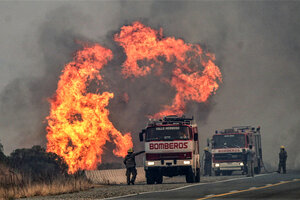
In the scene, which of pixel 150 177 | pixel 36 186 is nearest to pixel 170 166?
pixel 150 177

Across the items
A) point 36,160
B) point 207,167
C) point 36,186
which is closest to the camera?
point 36,186

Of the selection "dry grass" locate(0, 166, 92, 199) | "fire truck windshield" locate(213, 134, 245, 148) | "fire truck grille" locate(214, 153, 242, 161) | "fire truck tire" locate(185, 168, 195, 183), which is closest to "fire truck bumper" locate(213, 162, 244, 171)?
"fire truck grille" locate(214, 153, 242, 161)

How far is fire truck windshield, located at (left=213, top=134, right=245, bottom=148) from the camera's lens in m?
41.2

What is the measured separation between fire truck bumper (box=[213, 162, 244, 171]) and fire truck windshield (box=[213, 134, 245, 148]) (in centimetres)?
116

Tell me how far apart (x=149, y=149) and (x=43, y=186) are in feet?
23.2

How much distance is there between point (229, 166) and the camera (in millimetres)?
41344

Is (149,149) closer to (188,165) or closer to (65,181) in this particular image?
(188,165)

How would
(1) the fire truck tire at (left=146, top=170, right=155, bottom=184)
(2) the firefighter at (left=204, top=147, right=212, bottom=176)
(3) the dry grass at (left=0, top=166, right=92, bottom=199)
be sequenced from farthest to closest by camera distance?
(2) the firefighter at (left=204, top=147, right=212, bottom=176) → (1) the fire truck tire at (left=146, top=170, right=155, bottom=184) → (3) the dry grass at (left=0, top=166, right=92, bottom=199)

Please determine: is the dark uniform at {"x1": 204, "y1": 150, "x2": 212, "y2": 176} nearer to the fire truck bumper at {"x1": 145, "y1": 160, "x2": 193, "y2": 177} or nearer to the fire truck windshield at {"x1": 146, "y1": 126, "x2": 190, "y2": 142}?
the fire truck bumper at {"x1": 145, "y1": 160, "x2": 193, "y2": 177}

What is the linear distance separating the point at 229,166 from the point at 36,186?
19074 millimetres

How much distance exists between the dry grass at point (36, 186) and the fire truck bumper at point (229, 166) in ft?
50.0

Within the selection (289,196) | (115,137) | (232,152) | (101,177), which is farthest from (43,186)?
(115,137)

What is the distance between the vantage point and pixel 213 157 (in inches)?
1650

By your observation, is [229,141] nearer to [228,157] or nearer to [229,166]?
[228,157]
